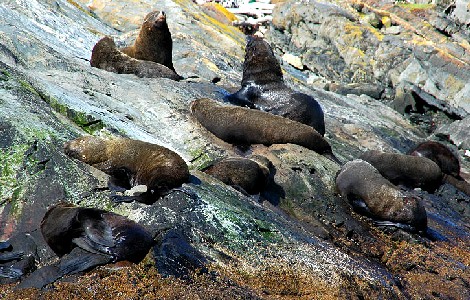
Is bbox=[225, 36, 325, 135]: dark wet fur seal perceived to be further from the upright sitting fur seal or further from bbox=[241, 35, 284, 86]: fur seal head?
the upright sitting fur seal

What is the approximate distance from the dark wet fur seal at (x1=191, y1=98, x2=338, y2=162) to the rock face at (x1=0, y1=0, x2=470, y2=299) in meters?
0.18

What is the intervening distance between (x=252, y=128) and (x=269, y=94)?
89.8 inches

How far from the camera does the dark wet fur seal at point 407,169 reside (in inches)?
443

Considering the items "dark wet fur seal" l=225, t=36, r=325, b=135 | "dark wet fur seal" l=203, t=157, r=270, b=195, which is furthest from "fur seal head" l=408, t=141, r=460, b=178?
"dark wet fur seal" l=203, t=157, r=270, b=195

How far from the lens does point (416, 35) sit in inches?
1055

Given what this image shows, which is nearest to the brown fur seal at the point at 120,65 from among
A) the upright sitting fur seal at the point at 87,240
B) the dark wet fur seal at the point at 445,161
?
the dark wet fur seal at the point at 445,161

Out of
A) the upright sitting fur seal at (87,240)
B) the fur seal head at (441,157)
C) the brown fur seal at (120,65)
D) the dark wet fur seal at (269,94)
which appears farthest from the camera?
the brown fur seal at (120,65)

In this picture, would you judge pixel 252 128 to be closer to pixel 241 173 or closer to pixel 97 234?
pixel 241 173

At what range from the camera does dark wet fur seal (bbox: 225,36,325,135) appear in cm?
1181

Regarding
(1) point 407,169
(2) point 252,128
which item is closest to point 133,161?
(2) point 252,128

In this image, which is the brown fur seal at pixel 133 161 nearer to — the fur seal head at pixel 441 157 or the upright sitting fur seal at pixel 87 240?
the upright sitting fur seal at pixel 87 240

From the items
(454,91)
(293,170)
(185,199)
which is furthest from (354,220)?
(454,91)

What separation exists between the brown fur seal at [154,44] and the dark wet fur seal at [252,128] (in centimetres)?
358

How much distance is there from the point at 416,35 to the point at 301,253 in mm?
22014
